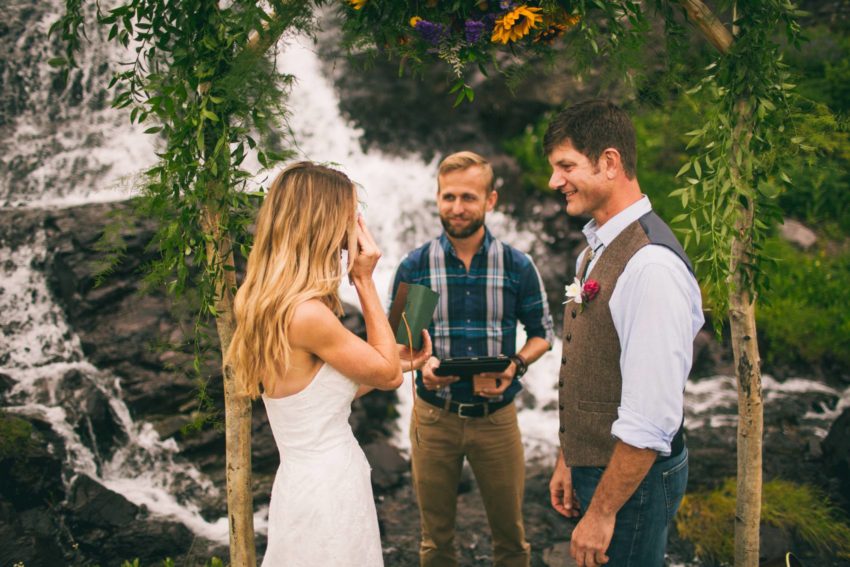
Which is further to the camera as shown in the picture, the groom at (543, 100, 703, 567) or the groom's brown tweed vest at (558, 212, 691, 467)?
the groom's brown tweed vest at (558, 212, 691, 467)

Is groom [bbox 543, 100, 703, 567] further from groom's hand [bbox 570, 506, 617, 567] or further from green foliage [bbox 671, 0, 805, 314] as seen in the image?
green foliage [bbox 671, 0, 805, 314]

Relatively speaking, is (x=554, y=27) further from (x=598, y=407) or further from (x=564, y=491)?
(x=564, y=491)

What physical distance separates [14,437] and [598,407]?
450 cm

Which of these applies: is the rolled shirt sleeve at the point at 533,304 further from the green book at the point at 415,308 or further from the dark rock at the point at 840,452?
the dark rock at the point at 840,452

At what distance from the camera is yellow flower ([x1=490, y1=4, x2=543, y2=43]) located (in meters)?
2.86

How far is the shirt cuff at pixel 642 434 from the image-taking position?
242 cm

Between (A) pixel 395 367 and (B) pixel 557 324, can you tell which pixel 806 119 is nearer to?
(A) pixel 395 367

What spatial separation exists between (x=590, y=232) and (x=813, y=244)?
8184 mm

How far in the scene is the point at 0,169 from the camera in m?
7.76

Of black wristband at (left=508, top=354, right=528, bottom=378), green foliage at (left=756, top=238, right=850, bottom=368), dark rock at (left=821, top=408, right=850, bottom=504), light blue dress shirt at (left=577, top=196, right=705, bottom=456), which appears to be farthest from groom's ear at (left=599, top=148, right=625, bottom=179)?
green foliage at (left=756, top=238, right=850, bottom=368)

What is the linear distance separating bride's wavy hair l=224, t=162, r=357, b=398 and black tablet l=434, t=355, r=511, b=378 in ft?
3.74

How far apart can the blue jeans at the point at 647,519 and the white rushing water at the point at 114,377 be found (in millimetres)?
2473

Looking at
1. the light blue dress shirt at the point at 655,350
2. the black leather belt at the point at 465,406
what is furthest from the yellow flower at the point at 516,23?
the black leather belt at the point at 465,406

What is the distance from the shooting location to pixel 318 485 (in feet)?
9.25
